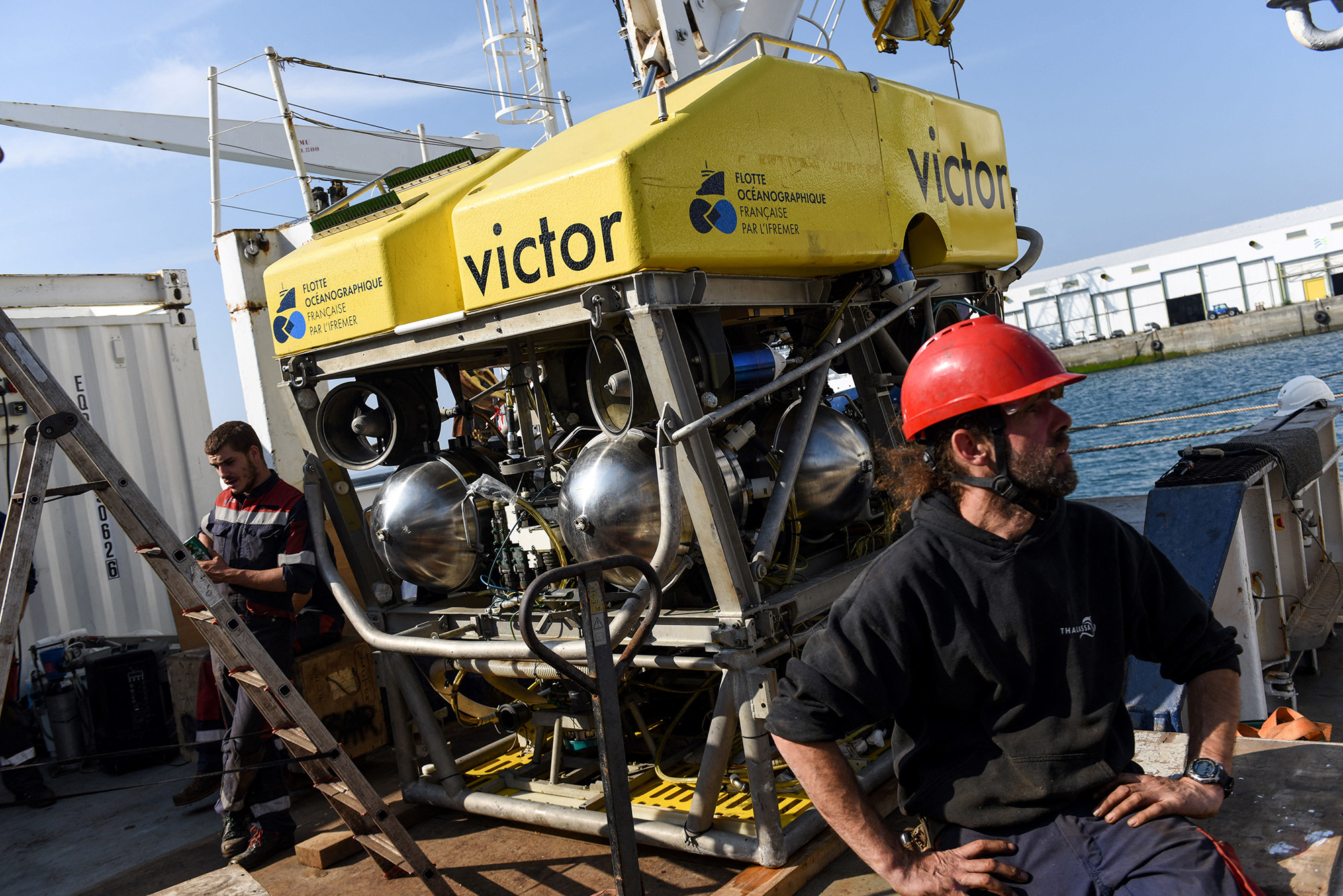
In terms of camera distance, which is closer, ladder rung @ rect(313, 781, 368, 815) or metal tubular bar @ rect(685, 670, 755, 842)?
metal tubular bar @ rect(685, 670, 755, 842)

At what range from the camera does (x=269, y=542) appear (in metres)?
4.73

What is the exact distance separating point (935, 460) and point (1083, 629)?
1.56 ft

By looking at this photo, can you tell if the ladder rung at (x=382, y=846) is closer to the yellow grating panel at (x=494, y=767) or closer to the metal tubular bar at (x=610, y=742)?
the yellow grating panel at (x=494, y=767)

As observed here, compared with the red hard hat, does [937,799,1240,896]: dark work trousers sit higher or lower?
lower

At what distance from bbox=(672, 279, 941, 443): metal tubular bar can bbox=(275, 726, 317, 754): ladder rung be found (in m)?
1.74

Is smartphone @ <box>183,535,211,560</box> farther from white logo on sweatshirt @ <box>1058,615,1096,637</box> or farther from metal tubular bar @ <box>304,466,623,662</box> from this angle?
white logo on sweatshirt @ <box>1058,615,1096,637</box>

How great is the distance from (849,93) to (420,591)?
3115 mm

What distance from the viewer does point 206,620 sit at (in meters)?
3.60

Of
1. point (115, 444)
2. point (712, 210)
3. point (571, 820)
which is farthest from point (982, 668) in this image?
point (115, 444)

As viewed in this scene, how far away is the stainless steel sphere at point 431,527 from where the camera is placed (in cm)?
439

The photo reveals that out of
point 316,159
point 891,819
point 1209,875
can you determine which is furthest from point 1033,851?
point 316,159

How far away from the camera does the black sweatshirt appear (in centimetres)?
209

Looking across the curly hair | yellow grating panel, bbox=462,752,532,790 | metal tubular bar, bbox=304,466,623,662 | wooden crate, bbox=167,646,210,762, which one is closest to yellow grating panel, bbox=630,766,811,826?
metal tubular bar, bbox=304,466,623,662

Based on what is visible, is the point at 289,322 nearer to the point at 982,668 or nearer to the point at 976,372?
the point at 976,372
